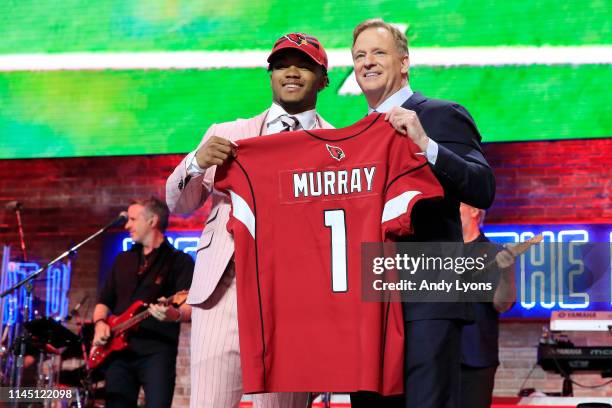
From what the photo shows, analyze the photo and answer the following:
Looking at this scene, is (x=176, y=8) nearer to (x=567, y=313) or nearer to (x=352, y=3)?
(x=352, y=3)

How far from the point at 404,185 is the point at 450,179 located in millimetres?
162

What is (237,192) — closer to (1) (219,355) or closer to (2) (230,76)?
(1) (219,355)

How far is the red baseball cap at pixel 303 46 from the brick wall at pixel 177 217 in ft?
13.7

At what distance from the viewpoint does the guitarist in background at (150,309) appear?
16.7 feet

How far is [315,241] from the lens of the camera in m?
2.64

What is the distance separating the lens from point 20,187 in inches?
313

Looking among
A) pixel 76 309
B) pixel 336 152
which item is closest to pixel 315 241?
pixel 336 152

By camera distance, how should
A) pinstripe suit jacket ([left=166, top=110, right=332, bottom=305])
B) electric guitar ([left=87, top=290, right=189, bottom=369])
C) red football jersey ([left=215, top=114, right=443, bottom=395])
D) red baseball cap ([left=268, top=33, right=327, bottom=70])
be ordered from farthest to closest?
electric guitar ([left=87, top=290, right=189, bottom=369]) < red baseball cap ([left=268, top=33, right=327, bottom=70]) < pinstripe suit jacket ([left=166, top=110, right=332, bottom=305]) < red football jersey ([left=215, top=114, right=443, bottom=395])

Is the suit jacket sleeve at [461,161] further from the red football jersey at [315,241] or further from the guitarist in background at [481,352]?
the guitarist in background at [481,352]

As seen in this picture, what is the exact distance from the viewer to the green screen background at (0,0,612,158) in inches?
228

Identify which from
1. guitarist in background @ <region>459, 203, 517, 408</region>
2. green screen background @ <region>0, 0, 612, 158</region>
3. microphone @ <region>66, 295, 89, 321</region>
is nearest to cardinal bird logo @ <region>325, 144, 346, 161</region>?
guitarist in background @ <region>459, 203, 517, 408</region>

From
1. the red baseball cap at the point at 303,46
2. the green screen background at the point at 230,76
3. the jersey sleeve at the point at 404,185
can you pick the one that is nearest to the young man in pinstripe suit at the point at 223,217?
the red baseball cap at the point at 303,46

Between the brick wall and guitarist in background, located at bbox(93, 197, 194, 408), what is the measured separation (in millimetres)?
1777

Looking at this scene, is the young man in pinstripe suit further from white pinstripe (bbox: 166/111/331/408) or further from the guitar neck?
the guitar neck
